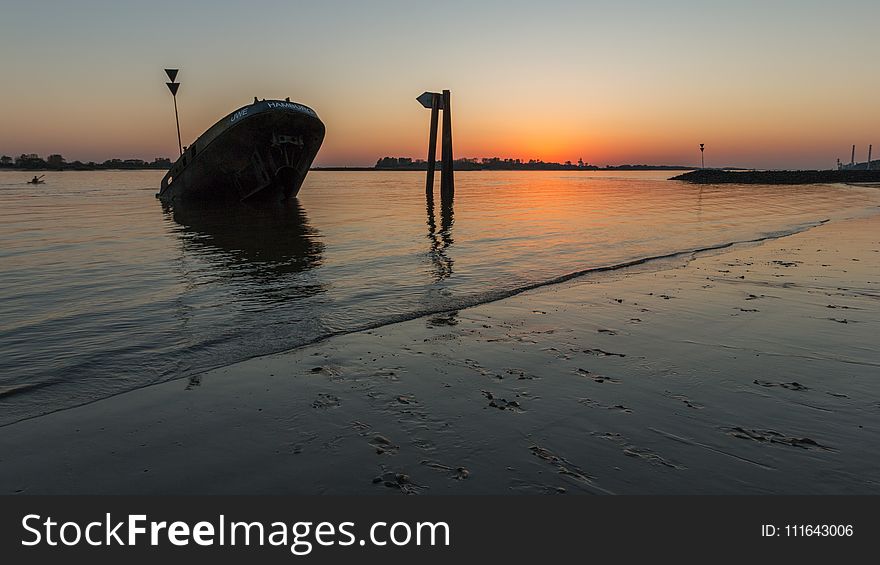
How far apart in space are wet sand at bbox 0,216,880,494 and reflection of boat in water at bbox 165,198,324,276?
6.74m

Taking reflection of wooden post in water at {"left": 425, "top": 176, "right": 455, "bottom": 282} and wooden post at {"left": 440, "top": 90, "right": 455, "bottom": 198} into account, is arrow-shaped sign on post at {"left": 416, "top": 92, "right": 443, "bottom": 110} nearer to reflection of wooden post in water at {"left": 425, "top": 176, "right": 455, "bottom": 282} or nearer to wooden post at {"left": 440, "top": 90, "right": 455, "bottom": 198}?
wooden post at {"left": 440, "top": 90, "right": 455, "bottom": 198}

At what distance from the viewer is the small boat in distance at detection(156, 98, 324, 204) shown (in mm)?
26031

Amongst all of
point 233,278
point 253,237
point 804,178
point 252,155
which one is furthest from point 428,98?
point 804,178

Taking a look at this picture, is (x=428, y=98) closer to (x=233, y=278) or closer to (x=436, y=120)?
(x=436, y=120)

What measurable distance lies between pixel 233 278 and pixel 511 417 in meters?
8.14

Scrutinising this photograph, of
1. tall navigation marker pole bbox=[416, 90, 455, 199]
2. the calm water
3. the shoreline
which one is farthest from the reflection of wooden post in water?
the shoreline

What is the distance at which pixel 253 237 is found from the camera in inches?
704

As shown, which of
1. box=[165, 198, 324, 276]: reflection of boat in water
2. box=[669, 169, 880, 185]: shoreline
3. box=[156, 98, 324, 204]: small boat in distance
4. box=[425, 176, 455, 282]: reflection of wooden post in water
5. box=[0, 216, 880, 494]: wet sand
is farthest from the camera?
box=[669, 169, 880, 185]: shoreline

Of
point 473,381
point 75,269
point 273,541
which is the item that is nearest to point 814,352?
point 473,381

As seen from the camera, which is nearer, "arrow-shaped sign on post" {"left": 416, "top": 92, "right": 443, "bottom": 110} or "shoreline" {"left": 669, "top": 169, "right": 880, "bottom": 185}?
"arrow-shaped sign on post" {"left": 416, "top": 92, "right": 443, "bottom": 110}

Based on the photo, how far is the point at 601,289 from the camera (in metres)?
9.21

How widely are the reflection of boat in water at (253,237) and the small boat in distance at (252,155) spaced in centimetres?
117

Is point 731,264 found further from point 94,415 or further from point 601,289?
point 94,415

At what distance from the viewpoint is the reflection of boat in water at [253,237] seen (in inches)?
503
